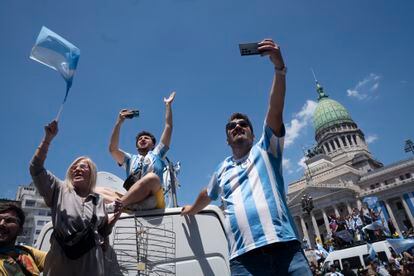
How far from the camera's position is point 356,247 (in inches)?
658

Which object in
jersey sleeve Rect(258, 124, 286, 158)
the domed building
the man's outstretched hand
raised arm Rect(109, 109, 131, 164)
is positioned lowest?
jersey sleeve Rect(258, 124, 286, 158)

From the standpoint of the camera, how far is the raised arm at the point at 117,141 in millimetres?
4188

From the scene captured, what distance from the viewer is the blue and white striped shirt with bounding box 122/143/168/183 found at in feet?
12.3

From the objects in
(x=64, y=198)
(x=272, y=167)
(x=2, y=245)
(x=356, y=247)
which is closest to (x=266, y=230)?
(x=272, y=167)

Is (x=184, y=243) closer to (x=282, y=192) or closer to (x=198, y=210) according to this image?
(x=198, y=210)

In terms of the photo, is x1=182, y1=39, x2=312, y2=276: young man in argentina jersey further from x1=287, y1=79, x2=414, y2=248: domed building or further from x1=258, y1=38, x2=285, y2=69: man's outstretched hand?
x1=287, y1=79, x2=414, y2=248: domed building

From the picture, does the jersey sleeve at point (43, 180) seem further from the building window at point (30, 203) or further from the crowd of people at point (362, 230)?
the building window at point (30, 203)

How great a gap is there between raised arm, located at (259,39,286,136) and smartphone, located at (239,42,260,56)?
0.14 feet

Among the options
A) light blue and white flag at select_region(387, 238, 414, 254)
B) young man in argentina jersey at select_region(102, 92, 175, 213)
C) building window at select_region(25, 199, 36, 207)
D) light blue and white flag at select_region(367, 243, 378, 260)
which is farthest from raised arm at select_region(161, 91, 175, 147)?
building window at select_region(25, 199, 36, 207)

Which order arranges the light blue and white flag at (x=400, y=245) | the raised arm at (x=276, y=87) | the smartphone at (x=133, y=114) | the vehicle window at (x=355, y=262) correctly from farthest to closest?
the vehicle window at (x=355, y=262) < the light blue and white flag at (x=400, y=245) < the smartphone at (x=133, y=114) < the raised arm at (x=276, y=87)

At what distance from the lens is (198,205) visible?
9.34ft

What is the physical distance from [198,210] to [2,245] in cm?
175

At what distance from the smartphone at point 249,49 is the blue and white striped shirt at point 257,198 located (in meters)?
0.66

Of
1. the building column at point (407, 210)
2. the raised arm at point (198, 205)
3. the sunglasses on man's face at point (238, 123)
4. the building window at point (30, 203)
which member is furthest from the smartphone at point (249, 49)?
the building window at point (30, 203)
